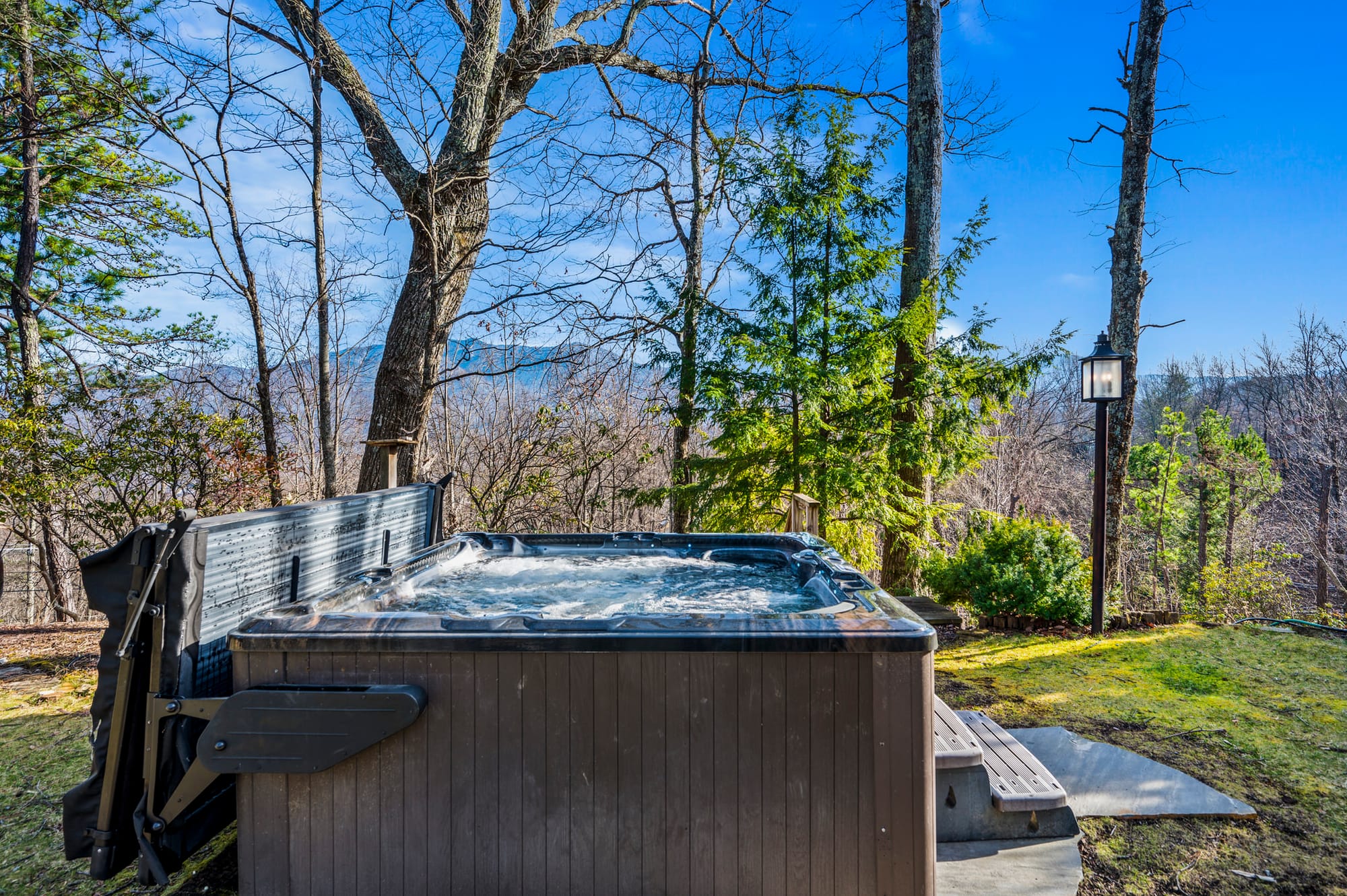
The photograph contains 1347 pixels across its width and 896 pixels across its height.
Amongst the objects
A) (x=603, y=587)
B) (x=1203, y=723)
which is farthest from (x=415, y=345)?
(x=1203, y=723)

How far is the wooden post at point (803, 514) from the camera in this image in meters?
4.21

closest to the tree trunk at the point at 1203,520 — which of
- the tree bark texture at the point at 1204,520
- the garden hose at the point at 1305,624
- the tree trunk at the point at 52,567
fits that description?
the tree bark texture at the point at 1204,520

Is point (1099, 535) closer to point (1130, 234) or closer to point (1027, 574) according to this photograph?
point (1027, 574)

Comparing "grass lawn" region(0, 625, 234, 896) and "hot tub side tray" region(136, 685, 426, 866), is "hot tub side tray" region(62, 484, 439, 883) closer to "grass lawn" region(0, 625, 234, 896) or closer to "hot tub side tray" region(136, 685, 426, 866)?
"hot tub side tray" region(136, 685, 426, 866)

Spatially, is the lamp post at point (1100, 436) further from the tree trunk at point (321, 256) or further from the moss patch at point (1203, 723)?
the tree trunk at point (321, 256)

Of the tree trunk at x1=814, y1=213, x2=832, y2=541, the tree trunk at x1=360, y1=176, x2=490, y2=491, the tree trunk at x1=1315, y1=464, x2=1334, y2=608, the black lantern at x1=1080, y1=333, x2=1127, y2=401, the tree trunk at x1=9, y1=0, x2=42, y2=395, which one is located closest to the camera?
the black lantern at x1=1080, y1=333, x2=1127, y2=401

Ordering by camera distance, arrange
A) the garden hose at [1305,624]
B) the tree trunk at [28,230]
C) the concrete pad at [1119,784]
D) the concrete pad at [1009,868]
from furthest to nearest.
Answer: the tree trunk at [28,230] → the garden hose at [1305,624] → the concrete pad at [1119,784] → the concrete pad at [1009,868]

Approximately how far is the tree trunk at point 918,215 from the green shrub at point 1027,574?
516mm

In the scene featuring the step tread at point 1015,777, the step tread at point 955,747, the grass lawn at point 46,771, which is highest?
the step tread at point 955,747

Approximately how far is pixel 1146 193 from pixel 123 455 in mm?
8272

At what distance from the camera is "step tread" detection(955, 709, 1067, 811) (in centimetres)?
200

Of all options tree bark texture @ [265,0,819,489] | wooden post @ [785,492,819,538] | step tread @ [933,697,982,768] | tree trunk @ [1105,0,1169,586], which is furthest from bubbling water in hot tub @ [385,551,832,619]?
tree trunk @ [1105,0,1169,586]

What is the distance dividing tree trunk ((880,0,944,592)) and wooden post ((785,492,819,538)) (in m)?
1.14

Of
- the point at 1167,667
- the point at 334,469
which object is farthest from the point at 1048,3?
the point at 334,469
